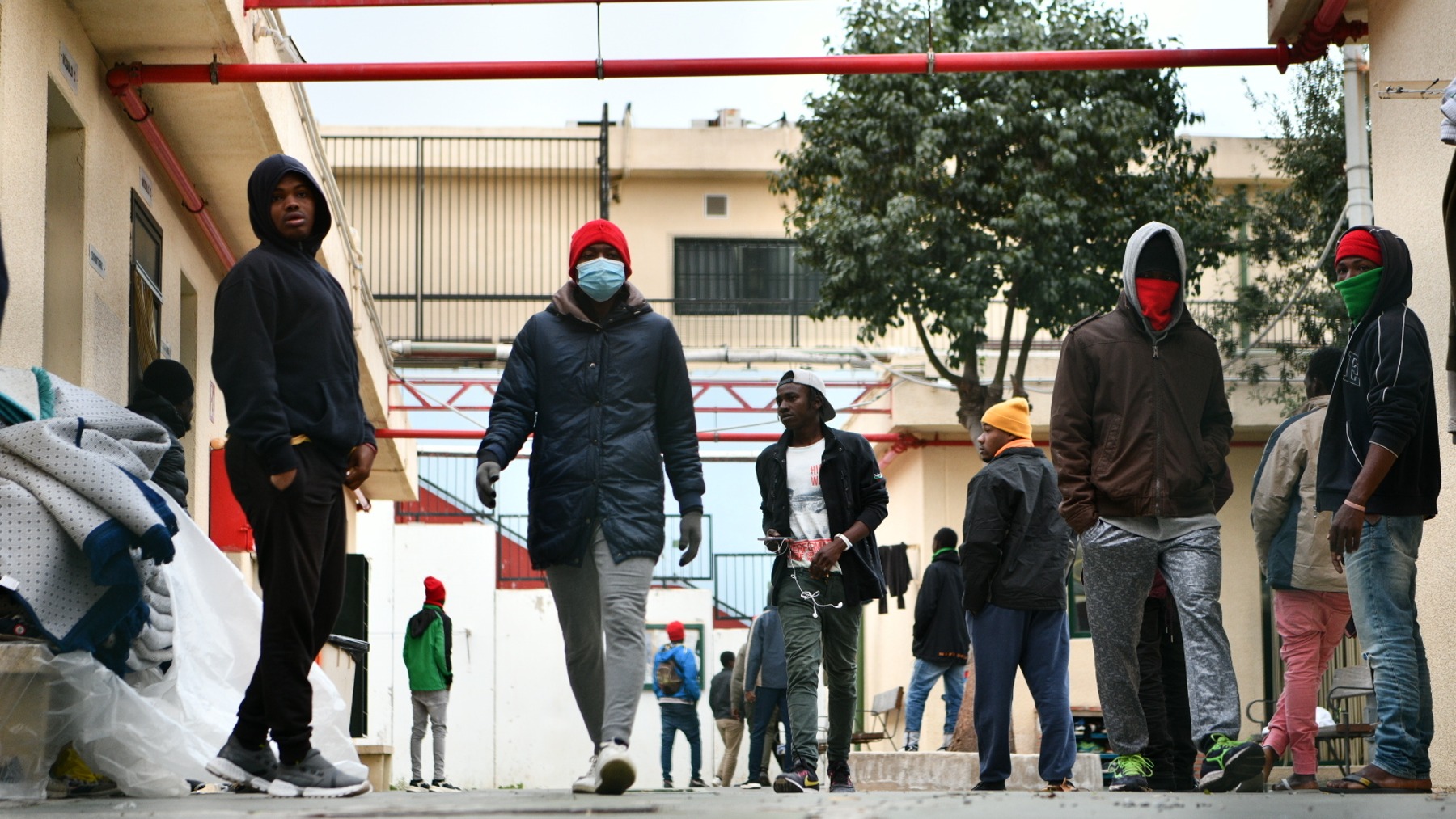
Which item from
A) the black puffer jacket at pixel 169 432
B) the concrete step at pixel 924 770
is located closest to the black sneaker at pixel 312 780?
the black puffer jacket at pixel 169 432

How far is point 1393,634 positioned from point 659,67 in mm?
4959

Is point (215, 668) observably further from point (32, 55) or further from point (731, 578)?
point (731, 578)

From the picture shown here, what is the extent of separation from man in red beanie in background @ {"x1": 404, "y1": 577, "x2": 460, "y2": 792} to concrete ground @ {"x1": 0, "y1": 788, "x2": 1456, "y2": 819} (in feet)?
38.1

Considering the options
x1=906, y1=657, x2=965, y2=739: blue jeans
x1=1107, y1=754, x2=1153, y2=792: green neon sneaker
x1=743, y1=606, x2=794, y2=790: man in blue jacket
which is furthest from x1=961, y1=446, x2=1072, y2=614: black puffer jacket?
x1=906, y1=657, x2=965, y2=739: blue jeans

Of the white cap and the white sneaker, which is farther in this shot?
the white cap

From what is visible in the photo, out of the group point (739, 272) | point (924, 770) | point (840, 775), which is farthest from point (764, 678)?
point (739, 272)

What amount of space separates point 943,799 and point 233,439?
248 centimetres

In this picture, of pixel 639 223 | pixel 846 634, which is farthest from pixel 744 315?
pixel 846 634

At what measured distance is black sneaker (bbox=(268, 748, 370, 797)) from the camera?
5.38 metres

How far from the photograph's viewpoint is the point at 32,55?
7980 millimetres

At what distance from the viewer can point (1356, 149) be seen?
1048 centimetres

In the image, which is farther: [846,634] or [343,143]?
[343,143]

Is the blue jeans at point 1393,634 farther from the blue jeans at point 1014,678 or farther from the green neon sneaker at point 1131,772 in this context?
the blue jeans at point 1014,678

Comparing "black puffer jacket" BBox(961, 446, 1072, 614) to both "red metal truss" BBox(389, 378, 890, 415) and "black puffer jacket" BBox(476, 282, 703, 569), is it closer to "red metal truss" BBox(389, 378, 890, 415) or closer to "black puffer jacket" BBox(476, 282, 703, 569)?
"black puffer jacket" BBox(476, 282, 703, 569)
